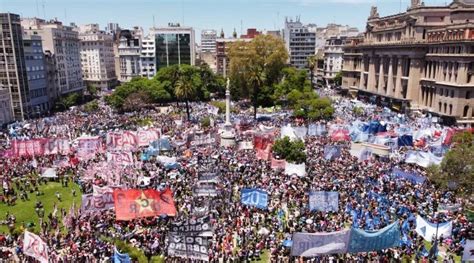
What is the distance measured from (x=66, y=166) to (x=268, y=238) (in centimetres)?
2376

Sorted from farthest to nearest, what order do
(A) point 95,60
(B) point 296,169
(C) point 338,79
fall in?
1. (A) point 95,60
2. (C) point 338,79
3. (B) point 296,169

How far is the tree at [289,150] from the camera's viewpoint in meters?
41.8

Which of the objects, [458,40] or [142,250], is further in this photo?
[458,40]

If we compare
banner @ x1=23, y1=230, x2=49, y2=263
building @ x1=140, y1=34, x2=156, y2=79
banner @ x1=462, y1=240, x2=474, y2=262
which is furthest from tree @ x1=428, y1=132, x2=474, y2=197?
building @ x1=140, y1=34, x2=156, y2=79

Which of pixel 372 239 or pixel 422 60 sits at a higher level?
pixel 422 60

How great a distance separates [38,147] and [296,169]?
24931 mm

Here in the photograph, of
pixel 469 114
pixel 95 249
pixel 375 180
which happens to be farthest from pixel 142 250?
pixel 469 114

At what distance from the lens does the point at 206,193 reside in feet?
103

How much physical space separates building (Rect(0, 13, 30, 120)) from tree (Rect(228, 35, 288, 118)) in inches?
1539

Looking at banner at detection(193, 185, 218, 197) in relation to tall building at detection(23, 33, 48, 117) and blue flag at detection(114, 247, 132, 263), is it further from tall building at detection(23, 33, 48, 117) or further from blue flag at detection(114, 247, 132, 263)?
tall building at detection(23, 33, 48, 117)

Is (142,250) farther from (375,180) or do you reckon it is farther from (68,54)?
(68,54)

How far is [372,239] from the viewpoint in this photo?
21109mm

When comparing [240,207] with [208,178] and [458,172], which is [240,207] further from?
[458,172]

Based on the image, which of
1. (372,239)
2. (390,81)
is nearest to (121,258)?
(372,239)
